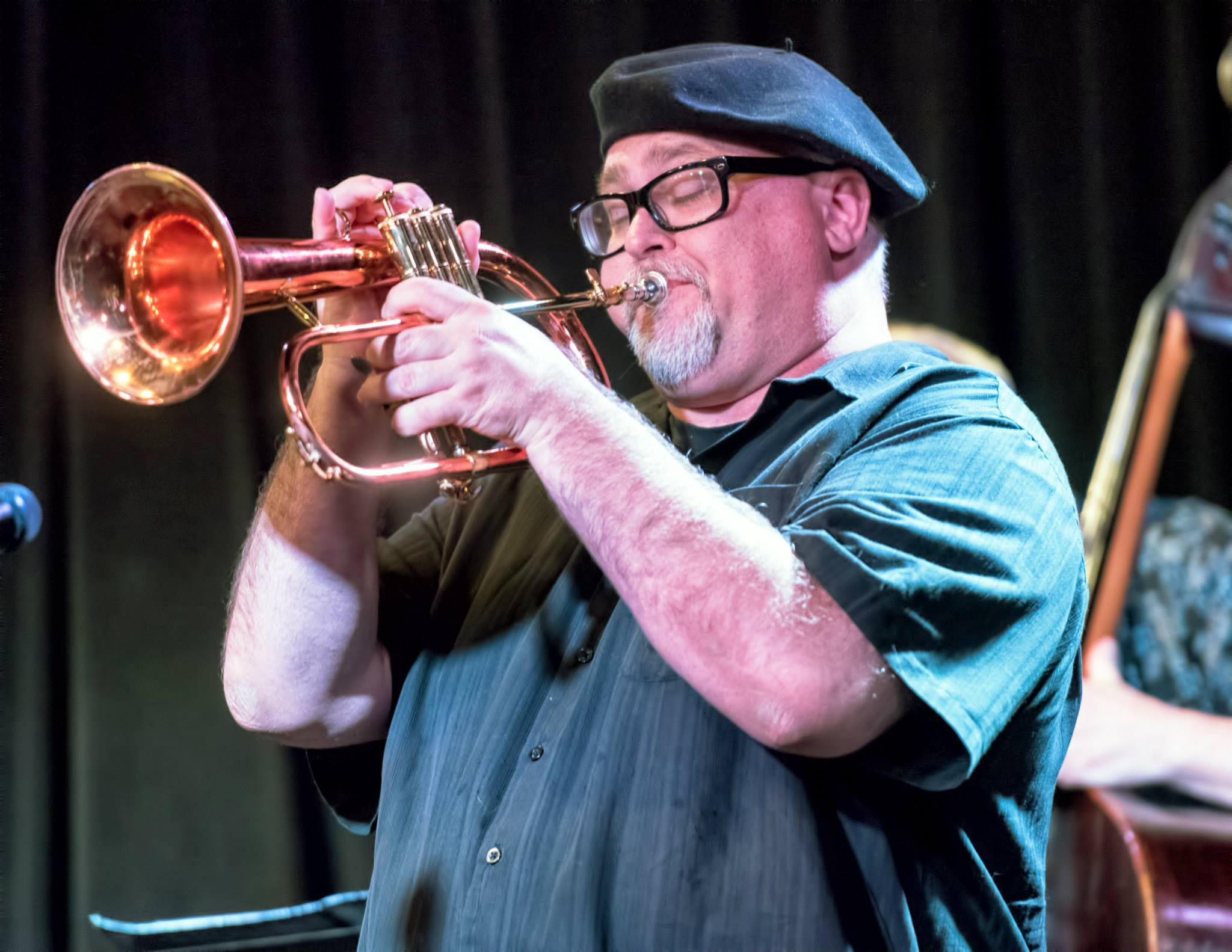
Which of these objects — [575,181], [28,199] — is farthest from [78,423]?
[575,181]

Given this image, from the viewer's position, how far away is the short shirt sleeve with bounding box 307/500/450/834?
67.7 inches

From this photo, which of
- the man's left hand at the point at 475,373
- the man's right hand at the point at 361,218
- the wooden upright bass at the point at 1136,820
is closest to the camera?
the man's left hand at the point at 475,373

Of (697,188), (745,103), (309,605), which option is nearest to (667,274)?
(697,188)

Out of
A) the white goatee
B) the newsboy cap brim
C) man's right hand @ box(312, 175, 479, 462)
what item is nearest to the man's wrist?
man's right hand @ box(312, 175, 479, 462)

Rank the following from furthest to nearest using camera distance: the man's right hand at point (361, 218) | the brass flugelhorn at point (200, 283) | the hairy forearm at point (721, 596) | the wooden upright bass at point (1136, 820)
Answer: the wooden upright bass at point (1136, 820) < the man's right hand at point (361, 218) < the brass flugelhorn at point (200, 283) < the hairy forearm at point (721, 596)

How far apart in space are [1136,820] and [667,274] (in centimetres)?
145

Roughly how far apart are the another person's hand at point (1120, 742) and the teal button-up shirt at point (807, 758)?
1014 mm

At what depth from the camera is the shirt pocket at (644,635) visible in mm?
1258

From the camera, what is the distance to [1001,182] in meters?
2.60

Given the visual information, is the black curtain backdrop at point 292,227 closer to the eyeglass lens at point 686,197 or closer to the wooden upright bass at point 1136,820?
the wooden upright bass at point 1136,820

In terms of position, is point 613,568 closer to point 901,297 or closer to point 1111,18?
point 901,297

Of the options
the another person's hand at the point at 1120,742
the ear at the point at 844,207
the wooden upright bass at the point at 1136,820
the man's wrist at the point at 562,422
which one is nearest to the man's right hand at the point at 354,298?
the man's wrist at the point at 562,422

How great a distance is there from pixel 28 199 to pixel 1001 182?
230 cm

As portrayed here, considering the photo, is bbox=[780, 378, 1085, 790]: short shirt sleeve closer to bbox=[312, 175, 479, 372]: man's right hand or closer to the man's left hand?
the man's left hand
